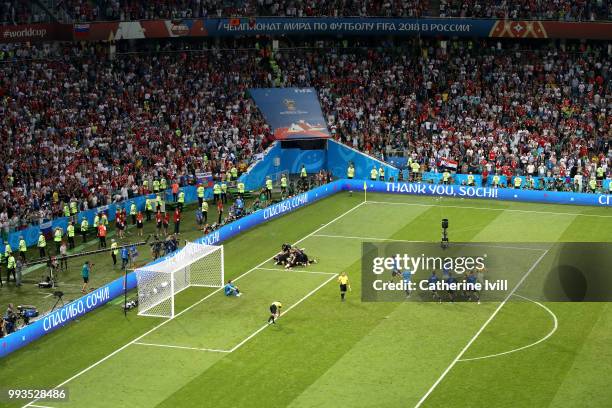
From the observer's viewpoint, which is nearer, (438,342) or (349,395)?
(349,395)

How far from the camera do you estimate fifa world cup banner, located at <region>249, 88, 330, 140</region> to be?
70.8 m

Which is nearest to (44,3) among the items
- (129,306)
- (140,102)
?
(140,102)

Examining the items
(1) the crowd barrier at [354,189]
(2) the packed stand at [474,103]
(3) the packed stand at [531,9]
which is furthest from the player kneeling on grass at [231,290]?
(3) the packed stand at [531,9]

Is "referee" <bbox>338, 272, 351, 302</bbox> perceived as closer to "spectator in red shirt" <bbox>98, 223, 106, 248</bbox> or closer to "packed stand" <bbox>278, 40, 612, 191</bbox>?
"spectator in red shirt" <bbox>98, 223, 106, 248</bbox>

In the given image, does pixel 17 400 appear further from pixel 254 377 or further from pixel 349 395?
pixel 349 395

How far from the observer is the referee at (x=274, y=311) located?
138 feet

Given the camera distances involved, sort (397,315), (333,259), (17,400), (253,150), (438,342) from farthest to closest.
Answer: (253,150) < (333,259) < (397,315) < (438,342) < (17,400)

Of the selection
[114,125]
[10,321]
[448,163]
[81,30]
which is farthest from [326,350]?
[81,30]

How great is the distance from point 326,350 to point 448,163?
29.9m

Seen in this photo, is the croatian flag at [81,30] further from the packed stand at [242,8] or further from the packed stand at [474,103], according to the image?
the packed stand at [474,103]

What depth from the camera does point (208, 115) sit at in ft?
230

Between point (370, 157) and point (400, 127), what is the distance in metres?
4.06

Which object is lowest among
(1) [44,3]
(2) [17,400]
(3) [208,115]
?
(2) [17,400]

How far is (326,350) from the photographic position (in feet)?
129
